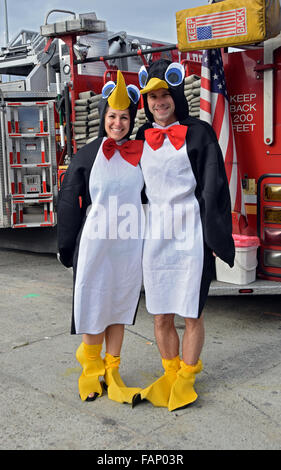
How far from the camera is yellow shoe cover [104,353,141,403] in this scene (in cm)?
310

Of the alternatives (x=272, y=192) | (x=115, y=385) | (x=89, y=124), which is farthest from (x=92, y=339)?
(x=89, y=124)

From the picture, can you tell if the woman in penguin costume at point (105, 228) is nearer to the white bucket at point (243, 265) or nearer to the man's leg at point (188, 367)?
the man's leg at point (188, 367)

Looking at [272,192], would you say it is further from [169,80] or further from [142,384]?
[142,384]

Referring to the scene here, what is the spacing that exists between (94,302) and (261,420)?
3.63 feet

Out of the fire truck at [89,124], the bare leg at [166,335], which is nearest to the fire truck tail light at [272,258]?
the fire truck at [89,124]

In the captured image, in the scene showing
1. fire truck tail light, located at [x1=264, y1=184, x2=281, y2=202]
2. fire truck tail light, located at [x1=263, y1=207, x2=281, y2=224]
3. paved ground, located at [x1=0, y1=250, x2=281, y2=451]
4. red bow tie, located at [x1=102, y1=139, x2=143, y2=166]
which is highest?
red bow tie, located at [x1=102, y1=139, x2=143, y2=166]

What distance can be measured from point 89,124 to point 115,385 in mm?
3147

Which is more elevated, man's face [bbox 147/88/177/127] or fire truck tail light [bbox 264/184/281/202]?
man's face [bbox 147/88/177/127]

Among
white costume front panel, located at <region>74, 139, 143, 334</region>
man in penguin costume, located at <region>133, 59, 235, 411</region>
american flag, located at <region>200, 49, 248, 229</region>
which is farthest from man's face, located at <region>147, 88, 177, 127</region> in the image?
american flag, located at <region>200, 49, 248, 229</region>

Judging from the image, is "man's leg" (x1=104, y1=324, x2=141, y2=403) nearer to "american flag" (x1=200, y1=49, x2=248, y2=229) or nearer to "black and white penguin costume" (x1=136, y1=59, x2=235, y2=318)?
"black and white penguin costume" (x1=136, y1=59, x2=235, y2=318)

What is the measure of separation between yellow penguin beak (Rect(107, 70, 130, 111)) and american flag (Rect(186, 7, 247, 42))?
117cm

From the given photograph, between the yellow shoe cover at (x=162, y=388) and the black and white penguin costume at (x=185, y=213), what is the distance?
35cm

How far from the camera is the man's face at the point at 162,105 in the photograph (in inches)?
117

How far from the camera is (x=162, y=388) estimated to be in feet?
10.1
